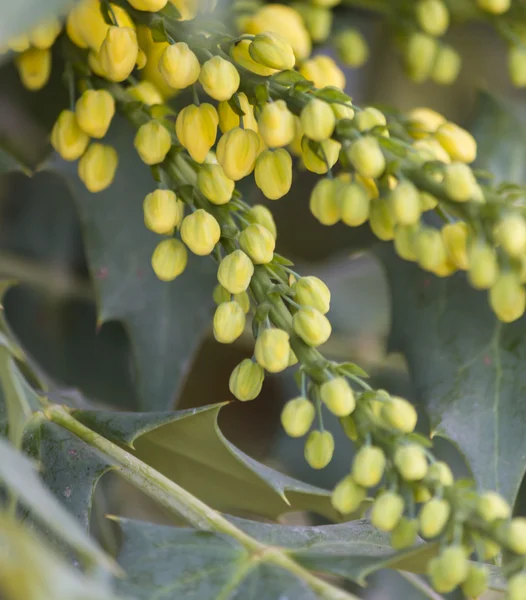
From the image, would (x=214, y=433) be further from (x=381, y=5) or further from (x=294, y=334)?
(x=381, y=5)

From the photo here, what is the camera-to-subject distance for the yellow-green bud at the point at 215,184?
41cm

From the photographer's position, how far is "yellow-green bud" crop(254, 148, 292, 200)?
1.35ft

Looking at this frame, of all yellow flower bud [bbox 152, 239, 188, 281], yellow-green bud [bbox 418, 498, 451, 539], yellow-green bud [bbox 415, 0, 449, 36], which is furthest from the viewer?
yellow-green bud [bbox 415, 0, 449, 36]

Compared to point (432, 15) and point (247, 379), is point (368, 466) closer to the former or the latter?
point (247, 379)

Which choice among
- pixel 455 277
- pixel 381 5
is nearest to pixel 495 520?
pixel 455 277

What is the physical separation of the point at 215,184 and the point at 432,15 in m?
0.25

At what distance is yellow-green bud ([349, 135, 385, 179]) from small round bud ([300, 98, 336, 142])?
1 cm

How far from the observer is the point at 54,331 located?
803mm

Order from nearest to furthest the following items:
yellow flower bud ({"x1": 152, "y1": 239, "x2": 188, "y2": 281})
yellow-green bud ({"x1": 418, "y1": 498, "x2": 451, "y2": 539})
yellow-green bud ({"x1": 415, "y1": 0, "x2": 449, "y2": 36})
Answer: yellow-green bud ({"x1": 418, "y1": 498, "x2": 451, "y2": 539}), yellow flower bud ({"x1": 152, "y1": 239, "x2": 188, "y2": 281}), yellow-green bud ({"x1": 415, "y1": 0, "x2": 449, "y2": 36})

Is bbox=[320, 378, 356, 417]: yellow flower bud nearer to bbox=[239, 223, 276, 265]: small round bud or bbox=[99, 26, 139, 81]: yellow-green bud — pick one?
bbox=[239, 223, 276, 265]: small round bud

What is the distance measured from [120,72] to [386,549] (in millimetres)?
275

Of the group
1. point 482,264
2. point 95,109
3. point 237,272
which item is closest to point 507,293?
point 482,264

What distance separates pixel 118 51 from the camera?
419mm

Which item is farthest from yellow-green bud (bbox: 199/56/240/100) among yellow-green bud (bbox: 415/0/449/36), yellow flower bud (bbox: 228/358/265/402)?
yellow-green bud (bbox: 415/0/449/36)
